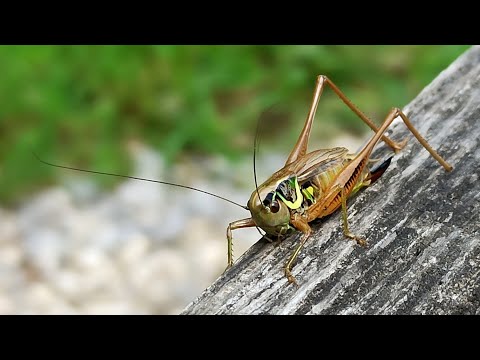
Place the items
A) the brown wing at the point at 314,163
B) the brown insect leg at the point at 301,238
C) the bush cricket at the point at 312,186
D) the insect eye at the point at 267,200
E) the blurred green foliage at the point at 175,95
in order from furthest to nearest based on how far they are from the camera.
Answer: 1. the blurred green foliage at the point at 175,95
2. the brown wing at the point at 314,163
3. the insect eye at the point at 267,200
4. the bush cricket at the point at 312,186
5. the brown insect leg at the point at 301,238

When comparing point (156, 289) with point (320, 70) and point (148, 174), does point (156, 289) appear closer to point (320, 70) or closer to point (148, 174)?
point (148, 174)

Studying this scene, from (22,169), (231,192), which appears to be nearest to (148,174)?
(231,192)

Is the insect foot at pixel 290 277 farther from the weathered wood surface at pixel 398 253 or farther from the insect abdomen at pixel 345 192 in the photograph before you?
the insect abdomen at pixel 345 192

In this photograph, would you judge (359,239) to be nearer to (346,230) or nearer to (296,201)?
(346,230)

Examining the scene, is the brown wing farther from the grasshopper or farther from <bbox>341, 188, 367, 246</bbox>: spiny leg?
<bbox>341, 188, 367, 246</bbox>: spiny leg

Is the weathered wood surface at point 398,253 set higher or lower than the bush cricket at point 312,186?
lower

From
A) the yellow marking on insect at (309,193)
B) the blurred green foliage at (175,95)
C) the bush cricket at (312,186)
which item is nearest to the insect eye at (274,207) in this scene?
the bush cricket at (312,186)
